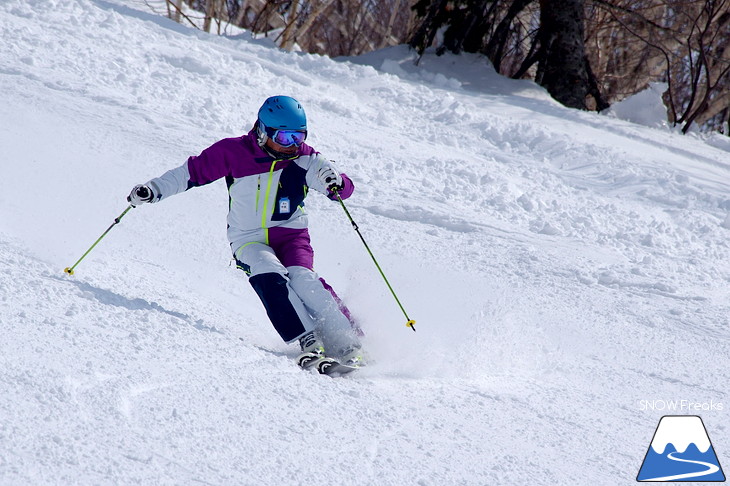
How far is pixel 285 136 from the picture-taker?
4.34 meters

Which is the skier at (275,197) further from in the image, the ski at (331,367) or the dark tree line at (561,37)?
the dark tree line at (561,37)

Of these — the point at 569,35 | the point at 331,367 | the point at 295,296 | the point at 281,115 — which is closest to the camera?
the point at 331,367

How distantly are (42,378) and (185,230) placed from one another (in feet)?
11.3

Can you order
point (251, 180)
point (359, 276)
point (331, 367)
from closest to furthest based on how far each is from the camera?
point (331, 367)
point (251, 180)
point (359, 276)

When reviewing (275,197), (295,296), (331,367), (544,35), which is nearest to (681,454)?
(331,367)

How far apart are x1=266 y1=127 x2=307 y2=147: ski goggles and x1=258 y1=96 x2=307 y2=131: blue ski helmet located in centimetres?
2

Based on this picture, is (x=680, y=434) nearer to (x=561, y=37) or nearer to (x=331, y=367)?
(x=331, y=367)

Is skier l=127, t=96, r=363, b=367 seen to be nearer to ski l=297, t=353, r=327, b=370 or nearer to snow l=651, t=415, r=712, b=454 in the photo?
ski l=297, t=353, r=327, b=370

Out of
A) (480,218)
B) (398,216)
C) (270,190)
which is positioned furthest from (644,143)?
(270,190)

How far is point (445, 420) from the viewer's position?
3.39m

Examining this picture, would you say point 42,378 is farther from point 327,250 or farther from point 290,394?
point 327,250

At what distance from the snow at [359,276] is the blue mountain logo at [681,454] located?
0.28ft

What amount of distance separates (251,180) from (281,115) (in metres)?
0.42

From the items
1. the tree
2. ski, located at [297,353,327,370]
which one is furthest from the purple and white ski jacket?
the tree
